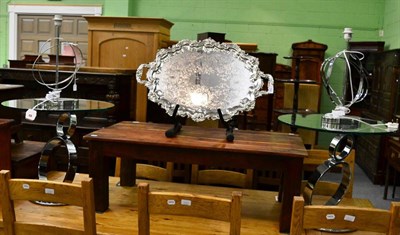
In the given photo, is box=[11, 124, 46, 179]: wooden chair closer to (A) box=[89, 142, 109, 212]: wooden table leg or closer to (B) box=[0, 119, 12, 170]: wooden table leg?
(B) box=[0, 119, 12, 170]: wooden table leg

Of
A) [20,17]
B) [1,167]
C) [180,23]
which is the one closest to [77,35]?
[20,17]

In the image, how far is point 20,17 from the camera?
7.24 metres

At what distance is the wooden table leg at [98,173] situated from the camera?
6.31ft

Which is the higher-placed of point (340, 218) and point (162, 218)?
point (340, 218)

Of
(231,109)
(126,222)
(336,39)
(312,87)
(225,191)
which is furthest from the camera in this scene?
(336,39)

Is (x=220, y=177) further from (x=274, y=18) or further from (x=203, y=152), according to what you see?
(x=274, y=18)

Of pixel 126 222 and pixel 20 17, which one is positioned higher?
pixel 20 17

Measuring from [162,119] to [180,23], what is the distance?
264cm

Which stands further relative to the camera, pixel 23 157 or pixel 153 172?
pixel 153 172

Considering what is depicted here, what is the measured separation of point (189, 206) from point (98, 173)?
73cm

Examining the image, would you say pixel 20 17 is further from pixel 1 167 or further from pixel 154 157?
pixel 154 157

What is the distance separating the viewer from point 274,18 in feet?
21.7

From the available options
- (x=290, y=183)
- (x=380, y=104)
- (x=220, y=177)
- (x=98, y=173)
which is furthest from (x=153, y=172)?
(x=380, y=104)

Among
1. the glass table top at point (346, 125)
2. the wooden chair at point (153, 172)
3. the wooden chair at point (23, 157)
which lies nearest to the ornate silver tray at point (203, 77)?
the glass table top at point (346, 125)
